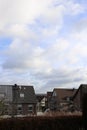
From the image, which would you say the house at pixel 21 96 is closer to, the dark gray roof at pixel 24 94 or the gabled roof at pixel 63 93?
the dark gray roof at pixel 24 94

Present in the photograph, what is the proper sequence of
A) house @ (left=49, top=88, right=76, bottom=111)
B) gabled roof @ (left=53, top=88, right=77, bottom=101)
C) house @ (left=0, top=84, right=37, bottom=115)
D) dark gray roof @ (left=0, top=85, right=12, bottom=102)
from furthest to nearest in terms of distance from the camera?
gabled roof @ (left=53, top=88, right=77, bottom=101) < house @ (left=49, top=88, right=76, bottom=111) < house @ (left=0, top=84, right=37, bottom=115) < dark gray roof @ (left=0, top=85, right=12, bottom=102)

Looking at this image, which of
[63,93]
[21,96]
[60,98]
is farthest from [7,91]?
[63,93]

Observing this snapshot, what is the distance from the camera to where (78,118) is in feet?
82.4

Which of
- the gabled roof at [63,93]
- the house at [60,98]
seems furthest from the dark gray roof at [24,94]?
the gabled roof at [63,93]

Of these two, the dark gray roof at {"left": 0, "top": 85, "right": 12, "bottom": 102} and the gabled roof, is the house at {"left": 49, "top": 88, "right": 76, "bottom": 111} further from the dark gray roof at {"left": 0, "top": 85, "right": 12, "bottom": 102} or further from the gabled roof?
the dark gray roof at {"left": 0, "top": 85, "right": 12, "bottom": 102}

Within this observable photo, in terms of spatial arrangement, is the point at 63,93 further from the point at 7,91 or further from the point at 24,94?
the point at 7,91

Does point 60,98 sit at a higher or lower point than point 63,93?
lower

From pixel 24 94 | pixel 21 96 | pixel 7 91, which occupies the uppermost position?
pixel 7 91

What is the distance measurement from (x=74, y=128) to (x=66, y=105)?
78029 millimetres

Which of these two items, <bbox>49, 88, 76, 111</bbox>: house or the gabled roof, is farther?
the gabled roof

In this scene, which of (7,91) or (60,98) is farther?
(60,98)

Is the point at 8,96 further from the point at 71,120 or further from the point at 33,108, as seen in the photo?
the point at 71,120

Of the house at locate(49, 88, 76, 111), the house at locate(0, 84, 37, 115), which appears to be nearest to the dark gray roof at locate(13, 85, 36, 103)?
the house at locate(0, 84, 37, 115)

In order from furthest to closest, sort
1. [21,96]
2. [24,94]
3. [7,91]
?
[24,94], [21,96], [7,91]
